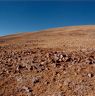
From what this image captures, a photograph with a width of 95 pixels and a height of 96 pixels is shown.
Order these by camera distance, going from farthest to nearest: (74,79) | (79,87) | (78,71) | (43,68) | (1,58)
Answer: (1,58) → (43,68) → (78,71) → (74,79) → (79,87)

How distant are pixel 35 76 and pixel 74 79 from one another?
2.82 metres

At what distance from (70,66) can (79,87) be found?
2824mm

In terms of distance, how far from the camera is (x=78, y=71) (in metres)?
14.4

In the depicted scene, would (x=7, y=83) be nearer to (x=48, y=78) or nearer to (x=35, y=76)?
(x=35, y=76)

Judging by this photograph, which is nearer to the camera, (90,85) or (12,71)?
(90,85)

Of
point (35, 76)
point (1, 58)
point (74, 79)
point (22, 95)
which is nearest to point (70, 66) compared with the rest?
point (74, 79)

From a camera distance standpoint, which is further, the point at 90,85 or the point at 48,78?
the point at 48,78

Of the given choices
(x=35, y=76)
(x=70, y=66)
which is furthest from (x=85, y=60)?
(x=35, y=76)

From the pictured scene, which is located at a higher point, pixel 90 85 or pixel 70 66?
pixel 70 66

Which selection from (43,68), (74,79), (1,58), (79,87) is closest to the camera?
(79,87)

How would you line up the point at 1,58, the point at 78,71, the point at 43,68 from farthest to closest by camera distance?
1. the point at 1,58
2. the point at 43,68
3. the point at 78,71

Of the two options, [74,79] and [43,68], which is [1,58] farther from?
[74,79]

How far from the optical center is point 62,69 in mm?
15016

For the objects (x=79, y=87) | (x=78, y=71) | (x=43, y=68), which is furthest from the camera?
(x=43, y=68)
